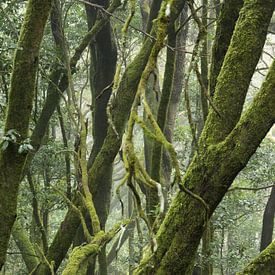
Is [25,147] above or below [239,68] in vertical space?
below

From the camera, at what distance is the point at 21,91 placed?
9.80 feet

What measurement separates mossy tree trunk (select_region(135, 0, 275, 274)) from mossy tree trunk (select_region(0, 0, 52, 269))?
1.03 metres

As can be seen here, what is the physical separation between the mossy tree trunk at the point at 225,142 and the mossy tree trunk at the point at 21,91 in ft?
3.39

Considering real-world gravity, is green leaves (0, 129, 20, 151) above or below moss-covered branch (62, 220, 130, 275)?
above

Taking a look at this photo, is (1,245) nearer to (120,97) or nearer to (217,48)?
(217,48)

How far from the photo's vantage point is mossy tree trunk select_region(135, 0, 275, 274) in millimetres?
2477

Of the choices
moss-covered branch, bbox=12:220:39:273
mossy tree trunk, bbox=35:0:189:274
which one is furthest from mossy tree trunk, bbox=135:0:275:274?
moss-covered branch, bbox=12:220:39:273

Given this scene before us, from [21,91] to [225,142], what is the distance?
126cm

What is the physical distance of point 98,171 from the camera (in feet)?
17.6

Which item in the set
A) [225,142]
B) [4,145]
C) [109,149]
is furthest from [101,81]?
[225,142]

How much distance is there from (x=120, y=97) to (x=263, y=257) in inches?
125

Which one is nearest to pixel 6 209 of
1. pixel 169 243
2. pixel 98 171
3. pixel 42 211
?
pixel 169 243

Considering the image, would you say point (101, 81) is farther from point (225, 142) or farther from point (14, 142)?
point (225, 142)

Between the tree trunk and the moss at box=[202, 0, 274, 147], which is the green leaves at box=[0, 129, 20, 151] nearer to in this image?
the moss at box=[202, 0, 274, 147]
